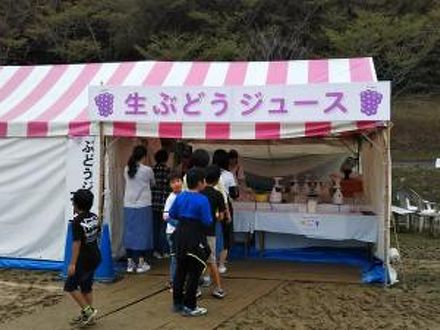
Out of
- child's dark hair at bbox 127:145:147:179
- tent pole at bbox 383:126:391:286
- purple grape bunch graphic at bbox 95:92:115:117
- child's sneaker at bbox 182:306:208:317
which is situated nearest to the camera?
child's sneaker at bbox 182:306:208:317

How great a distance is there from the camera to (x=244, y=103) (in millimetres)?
7148

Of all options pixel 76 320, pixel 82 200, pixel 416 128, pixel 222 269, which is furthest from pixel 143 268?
pixel 416 128

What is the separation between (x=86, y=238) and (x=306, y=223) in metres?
3.75

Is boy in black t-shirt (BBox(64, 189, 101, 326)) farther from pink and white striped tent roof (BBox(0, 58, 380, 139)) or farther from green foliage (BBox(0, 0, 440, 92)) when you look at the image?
green foliage (BBox(0, 0, 440, 92))

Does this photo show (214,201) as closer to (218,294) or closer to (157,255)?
(218,294)

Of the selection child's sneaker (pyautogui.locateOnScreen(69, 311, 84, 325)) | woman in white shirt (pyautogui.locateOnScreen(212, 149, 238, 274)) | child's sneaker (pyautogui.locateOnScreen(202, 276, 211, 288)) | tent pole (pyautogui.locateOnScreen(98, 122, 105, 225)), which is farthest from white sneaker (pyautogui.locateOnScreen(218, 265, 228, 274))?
child's sneaker (pyautogui.locateOnScreen(69, 311, 84, 325))

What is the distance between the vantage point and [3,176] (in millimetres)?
8656

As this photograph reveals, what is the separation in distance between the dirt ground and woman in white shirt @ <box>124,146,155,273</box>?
0.39m

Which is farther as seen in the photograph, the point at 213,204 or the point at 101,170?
the point at 101,170

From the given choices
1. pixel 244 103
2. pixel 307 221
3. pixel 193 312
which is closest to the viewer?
pixel 193 312

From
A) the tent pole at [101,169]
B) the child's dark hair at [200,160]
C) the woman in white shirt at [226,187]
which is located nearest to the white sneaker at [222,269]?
the woman in white shirt at [226,187]

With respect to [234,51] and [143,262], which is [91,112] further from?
[234,51]

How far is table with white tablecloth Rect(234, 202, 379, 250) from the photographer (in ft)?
27.9

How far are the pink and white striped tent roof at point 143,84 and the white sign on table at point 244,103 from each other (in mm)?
127
